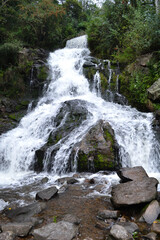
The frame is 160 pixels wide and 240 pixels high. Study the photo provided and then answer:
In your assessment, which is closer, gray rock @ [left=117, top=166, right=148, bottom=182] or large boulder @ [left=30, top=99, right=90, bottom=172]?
gray rock @ [left=117, top=166, right=148, bottom=182]

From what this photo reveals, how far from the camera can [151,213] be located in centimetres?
362

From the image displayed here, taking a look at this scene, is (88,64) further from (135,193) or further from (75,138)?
(135,193)

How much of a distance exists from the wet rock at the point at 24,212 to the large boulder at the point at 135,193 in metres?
1.70

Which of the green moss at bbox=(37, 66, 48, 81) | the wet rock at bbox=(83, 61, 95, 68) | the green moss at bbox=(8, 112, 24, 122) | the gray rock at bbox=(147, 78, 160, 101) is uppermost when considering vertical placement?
the wet rock at bbox=(83, 61, 95, 68)

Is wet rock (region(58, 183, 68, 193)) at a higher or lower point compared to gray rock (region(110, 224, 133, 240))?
lower

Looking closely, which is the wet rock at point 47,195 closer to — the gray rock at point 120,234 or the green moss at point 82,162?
the green moss at point 82,162

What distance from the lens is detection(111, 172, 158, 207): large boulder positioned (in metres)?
3.91

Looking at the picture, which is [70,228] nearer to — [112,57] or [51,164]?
[51,164]

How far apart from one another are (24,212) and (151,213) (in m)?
2.69

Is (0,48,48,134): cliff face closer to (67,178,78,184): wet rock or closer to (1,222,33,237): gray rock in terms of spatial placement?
(67,178,78,184): wet rock

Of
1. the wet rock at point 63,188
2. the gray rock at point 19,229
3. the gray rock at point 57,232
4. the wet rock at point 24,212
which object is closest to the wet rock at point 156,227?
the gray rock at point 57,232

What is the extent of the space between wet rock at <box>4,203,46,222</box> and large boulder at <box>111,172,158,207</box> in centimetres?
170

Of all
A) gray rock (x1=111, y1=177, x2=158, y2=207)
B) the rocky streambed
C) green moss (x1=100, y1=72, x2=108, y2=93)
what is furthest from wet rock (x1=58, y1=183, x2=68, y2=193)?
green moss (x1=100, y1=72, x2=108, y2=93)

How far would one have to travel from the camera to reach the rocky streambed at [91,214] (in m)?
3.14
